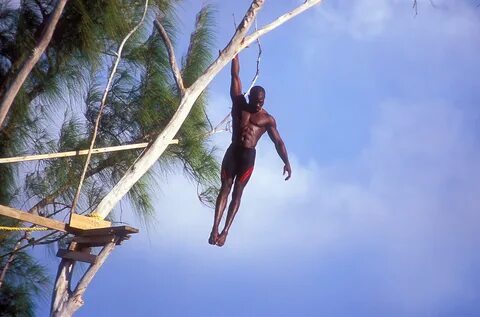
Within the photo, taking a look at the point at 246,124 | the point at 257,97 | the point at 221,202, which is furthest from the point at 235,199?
the point at 257,97

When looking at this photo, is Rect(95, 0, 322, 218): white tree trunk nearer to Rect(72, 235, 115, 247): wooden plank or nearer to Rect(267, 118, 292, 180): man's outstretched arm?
Rect(72, 235, 115, 247): wooden plank

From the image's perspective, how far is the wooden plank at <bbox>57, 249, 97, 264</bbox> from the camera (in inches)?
146

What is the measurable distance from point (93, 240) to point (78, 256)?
0.37 ft

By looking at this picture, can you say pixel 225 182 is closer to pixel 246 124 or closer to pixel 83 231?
pixel 246 124

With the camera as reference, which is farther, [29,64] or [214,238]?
[29,64]

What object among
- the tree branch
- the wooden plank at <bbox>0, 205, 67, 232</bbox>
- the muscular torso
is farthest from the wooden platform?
the muscular torso

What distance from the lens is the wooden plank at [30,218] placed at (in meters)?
3.59

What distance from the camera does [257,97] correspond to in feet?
9.72

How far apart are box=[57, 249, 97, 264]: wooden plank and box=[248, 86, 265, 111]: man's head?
1192 millimetres

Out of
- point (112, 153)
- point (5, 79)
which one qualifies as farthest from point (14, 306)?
point (5, 79)

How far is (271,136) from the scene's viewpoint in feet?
10.0

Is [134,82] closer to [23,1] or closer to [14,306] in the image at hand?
[23,1]

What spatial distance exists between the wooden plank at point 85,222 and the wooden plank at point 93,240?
2.3 inches

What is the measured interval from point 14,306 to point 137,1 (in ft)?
6.63
